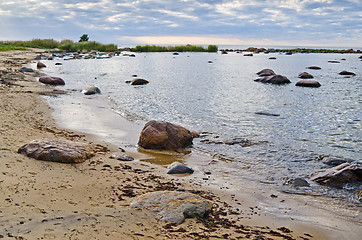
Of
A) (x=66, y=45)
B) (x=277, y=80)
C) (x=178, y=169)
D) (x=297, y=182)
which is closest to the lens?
(x=297, y=182)

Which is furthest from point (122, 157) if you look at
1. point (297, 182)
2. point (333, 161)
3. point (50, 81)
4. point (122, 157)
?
point (50, 81)

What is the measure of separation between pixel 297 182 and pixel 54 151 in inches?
195

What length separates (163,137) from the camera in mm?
8383

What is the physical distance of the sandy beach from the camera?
366 centimetres

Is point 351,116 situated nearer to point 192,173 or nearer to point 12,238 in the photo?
point 192,173

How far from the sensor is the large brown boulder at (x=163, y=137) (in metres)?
8.31

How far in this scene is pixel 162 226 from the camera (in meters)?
3.95

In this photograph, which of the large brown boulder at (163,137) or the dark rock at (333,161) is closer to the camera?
the dark rock at (333,161)

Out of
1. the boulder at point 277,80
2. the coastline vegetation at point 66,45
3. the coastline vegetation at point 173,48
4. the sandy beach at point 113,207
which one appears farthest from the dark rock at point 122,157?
the coastline vegetation at point 173,48

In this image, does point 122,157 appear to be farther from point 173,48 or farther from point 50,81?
point 173,48

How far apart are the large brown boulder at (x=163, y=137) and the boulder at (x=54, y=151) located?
209 centimetres

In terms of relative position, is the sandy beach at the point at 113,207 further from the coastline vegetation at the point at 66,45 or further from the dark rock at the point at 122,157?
the coastline vegetation at the point at 66,45

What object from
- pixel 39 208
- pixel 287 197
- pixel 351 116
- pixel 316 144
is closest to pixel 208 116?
pixel 316 144

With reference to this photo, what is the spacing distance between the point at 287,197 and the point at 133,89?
16.6 m
